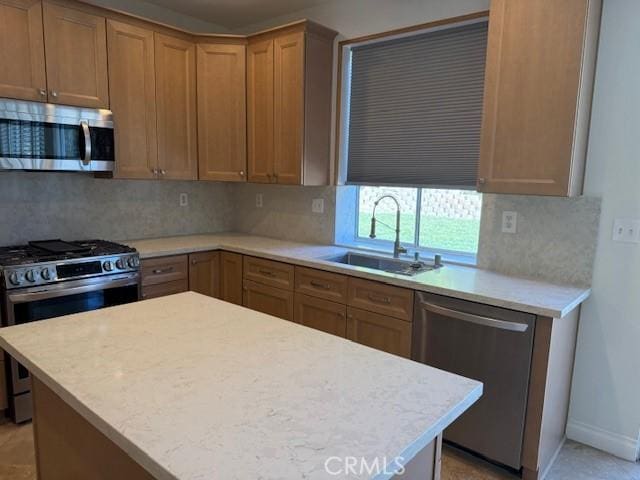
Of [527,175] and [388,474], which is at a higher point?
[527,175]

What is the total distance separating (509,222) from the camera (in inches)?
104

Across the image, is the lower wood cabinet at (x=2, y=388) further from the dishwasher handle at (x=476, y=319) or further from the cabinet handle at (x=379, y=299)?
the dishwasher handle at (x=476, y=319)

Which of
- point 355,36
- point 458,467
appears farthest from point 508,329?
point 355,36

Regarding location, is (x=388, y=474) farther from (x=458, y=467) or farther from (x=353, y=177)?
(x=353, y=177)

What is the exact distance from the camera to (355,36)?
10.5ft

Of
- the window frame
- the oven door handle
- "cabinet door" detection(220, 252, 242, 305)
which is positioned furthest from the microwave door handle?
the window frame

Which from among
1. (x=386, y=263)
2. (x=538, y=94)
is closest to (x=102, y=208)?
(x=386, y=263)

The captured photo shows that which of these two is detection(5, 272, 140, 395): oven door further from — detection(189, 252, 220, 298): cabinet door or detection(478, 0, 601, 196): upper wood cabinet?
detection(478, 0, 601, 196): upper wood cabinet

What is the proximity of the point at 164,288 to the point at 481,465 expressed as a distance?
2.25 m

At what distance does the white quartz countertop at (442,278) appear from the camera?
2.08 metres

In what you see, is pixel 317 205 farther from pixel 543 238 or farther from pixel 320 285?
pixel 543 238

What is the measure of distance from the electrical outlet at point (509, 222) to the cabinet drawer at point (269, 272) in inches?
53.5

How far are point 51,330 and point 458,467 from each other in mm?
1949

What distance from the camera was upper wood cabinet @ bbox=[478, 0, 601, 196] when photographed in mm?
2096
